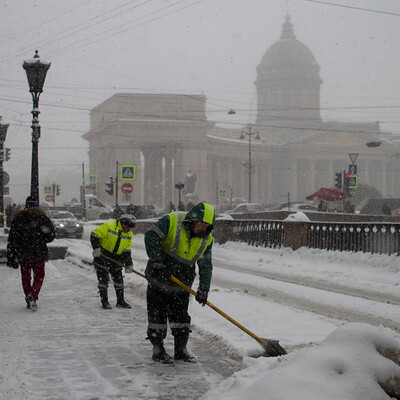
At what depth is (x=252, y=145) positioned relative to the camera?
3679 inches

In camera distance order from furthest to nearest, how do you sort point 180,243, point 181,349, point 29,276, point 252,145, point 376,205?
point 252,145
point 376,205
point 29,276
point 181,349
point 180,243

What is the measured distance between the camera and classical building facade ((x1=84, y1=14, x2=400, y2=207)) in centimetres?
7481

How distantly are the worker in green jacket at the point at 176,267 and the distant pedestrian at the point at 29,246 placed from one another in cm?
349

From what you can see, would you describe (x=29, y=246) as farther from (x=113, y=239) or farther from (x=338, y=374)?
(x=338, y=374)

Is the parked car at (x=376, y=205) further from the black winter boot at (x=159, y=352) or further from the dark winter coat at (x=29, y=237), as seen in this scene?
the black winter boot at (x=159, y=352)

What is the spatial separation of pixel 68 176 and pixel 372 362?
513 ft

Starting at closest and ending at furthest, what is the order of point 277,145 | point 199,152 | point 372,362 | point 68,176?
point 372,362 → point 199,152 → point 277,145 → point 68,176

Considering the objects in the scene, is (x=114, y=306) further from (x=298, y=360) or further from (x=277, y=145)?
(x=277, y=145)

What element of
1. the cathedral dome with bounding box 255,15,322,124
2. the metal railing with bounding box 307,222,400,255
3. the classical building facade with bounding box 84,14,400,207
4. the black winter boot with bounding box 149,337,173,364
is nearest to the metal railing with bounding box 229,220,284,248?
the metal railing with bounding box 307,222,400,255

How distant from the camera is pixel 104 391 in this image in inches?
198

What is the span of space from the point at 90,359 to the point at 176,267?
3.82ft

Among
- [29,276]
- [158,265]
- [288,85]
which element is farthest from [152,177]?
[158,265]

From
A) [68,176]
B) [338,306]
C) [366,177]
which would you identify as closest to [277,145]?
[366,177]

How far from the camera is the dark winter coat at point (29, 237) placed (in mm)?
9070
